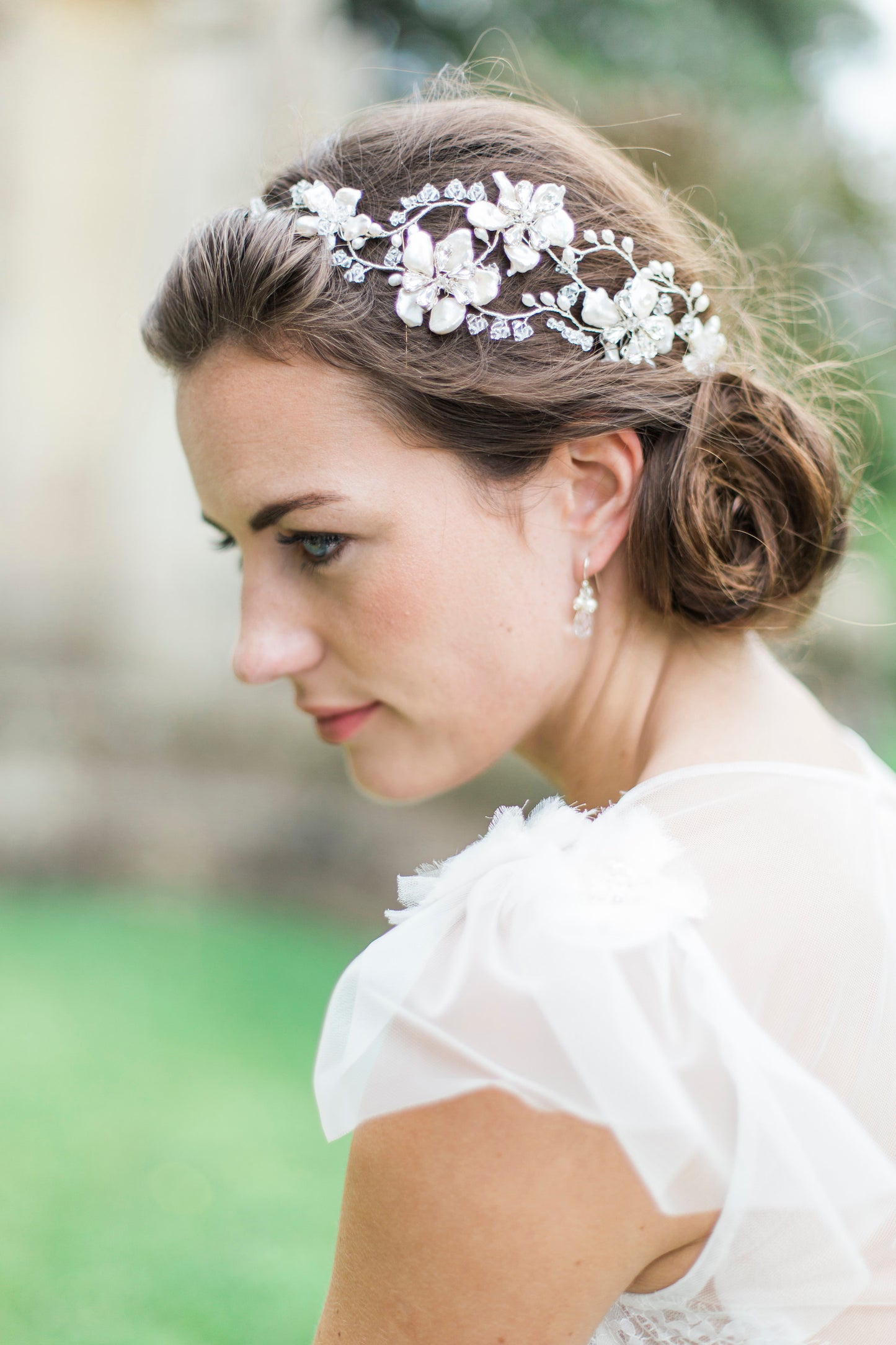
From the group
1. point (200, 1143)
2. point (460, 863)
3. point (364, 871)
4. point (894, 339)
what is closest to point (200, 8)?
point (894, 339)

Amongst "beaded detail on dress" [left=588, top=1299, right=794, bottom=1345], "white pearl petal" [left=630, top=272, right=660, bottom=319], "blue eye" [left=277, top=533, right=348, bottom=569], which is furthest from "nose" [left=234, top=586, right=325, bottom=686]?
"beaded detail on dress" [left=588, top=1299, right=794, bottom=1345]

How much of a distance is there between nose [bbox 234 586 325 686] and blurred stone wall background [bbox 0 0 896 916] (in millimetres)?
4993

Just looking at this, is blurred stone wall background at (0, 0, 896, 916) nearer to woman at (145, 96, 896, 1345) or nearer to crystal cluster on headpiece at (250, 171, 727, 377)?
woman at (145, 96, 896, 1345)

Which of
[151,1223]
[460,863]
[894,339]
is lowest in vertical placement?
[151,1223]

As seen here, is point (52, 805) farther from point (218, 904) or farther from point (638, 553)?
point (638, 553)

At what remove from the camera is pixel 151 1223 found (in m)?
3.71

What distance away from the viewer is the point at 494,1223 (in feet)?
3.93

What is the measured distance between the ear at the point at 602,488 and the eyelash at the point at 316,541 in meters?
0.36

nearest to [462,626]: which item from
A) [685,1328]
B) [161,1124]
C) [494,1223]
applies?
[494,1223]

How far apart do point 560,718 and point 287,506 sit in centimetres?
60

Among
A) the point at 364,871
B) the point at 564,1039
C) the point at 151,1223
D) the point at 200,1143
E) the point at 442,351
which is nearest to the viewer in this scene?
the point at 564,1039

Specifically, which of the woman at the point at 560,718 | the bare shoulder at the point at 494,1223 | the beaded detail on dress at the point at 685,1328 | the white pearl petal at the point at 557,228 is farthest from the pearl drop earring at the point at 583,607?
the beaded detail on dress at the point at 685,1328

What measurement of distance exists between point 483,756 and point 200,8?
7738 mm

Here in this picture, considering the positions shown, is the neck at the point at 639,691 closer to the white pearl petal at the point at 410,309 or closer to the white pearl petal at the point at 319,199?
the white pearl petal at the point at 410,309
